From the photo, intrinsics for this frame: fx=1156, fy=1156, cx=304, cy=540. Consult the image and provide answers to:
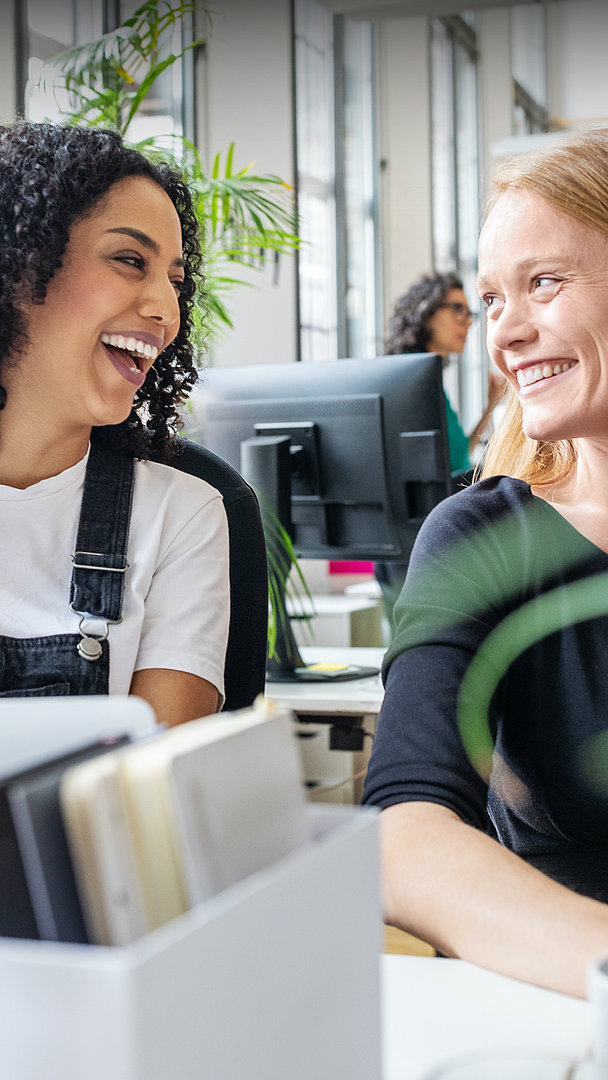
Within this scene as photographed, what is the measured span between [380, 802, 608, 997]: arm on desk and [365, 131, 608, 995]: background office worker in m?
0.04

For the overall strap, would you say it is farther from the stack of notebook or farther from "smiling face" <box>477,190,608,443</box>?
the stack of notebook

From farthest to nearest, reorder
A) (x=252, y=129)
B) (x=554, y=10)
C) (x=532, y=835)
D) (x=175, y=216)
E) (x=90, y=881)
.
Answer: (x=554, y=10) → (x=252, y=129) → (x=175, y=216) → (x=532, y=835) → (x=90, y=881)

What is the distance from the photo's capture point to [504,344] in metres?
1.20

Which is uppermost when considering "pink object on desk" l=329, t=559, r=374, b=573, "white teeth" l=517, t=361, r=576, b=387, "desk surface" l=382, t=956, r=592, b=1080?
"white teeth" l=517, t=361, r=576, b=387

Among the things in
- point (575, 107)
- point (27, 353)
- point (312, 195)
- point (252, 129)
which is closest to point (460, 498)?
point (27, 353)

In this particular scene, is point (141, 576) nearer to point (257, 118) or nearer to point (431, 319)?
point (431, 319)

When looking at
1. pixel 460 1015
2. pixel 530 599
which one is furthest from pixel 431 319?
pixel 460 1015

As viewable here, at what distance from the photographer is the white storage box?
0.38 m

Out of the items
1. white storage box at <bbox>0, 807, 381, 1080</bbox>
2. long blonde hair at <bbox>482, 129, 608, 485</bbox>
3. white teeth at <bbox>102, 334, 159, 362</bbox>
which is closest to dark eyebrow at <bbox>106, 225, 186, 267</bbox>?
white teeth at <bbox>102, 334, 159, 362</bbox>

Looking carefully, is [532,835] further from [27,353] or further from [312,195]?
[312,195]

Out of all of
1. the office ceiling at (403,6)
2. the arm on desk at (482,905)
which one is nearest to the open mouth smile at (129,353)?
the arm on desk at (482,905)

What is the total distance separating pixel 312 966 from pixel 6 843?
132mm

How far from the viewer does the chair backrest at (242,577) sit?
1441 mm

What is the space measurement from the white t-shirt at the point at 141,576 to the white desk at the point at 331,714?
1.93ft
